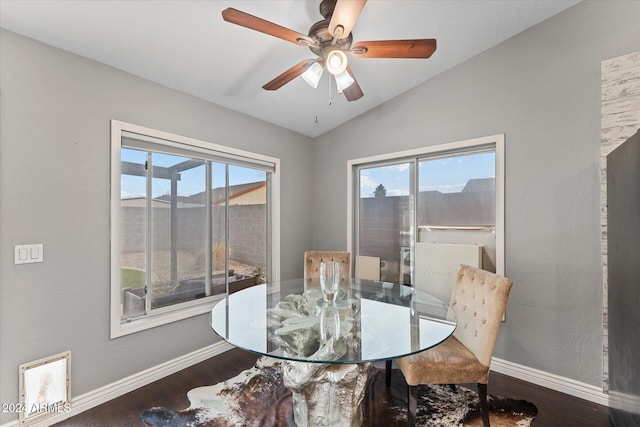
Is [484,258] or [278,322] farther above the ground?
[484,258]

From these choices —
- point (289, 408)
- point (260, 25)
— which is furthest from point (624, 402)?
point (260, 25)

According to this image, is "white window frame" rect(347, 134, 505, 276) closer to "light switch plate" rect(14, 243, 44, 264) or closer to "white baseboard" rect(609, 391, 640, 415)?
"white baseboard" rect(609, 391, 640, 415)

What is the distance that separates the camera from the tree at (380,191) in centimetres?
346

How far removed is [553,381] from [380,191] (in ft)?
7.48


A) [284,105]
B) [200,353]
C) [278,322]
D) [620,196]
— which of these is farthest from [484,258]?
[200,353]

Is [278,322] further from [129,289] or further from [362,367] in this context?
[129,289]

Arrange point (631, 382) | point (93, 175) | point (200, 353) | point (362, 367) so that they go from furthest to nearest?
point (200, 353)
point (93, 175)
point (362, 367)
point (631, 382)

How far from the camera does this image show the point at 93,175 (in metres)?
2.09

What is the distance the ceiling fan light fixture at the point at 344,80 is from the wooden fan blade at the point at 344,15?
0.33m

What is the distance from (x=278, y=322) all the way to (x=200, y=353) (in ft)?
4.73

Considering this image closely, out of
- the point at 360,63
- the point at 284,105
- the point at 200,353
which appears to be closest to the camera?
the point at 360,63

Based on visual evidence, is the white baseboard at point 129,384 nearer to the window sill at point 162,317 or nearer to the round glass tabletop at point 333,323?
the window sill at point 162,317

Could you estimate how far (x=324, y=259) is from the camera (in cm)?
306

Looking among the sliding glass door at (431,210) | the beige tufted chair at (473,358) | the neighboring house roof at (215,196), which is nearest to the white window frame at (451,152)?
the sliding glass door at (431,210)
